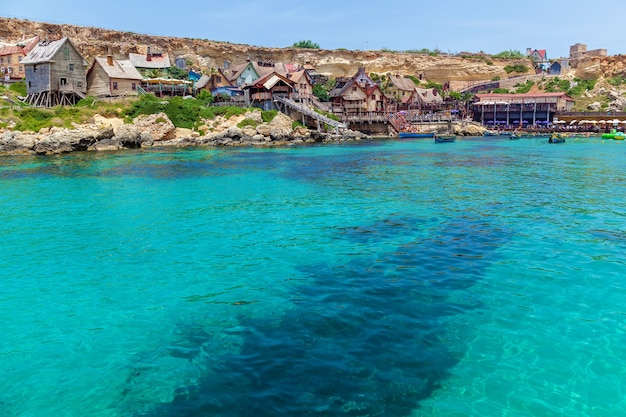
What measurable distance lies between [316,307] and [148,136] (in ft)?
188

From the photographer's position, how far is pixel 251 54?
402 feet

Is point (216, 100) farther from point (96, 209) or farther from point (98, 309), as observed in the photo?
point (98, 309)

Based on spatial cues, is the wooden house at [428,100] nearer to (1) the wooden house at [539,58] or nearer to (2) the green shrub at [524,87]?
Answer: (2) the green shrub at [524,87]

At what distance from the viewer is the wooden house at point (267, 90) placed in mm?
77125

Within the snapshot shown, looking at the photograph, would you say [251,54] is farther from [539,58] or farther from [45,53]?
[539,58]

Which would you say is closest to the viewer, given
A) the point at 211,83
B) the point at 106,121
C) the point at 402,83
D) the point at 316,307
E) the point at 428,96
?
the point at 316,307

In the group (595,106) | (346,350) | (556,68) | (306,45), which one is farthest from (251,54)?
(346,350)

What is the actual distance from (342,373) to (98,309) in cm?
654

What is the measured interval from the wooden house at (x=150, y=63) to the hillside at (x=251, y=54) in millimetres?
13867

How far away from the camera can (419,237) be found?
55.6 ft

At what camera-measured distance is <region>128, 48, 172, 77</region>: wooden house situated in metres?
89.5

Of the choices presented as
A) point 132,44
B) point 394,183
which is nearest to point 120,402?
point 394,183

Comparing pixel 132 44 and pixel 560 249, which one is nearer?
pixel 560 249

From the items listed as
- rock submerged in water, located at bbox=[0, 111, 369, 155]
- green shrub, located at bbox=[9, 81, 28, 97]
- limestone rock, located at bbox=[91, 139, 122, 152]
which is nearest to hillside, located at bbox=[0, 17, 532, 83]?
green shrub, located at bbox=[9, 81, 28, 97]
